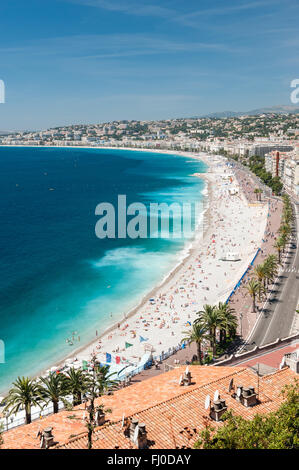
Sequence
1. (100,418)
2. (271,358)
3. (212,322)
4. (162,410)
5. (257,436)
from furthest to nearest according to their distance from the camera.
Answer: (212,322)
(271,358)
(162,410)
(100,418)
(257,436)

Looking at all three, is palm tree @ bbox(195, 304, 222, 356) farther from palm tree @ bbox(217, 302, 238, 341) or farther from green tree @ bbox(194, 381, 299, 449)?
green tree @ bbox(194, 381, 299, 449)

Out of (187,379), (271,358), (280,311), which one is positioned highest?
(187,379)

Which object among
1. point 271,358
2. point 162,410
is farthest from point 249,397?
point 271,358

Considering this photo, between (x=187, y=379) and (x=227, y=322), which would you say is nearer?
(x=187, y=379)

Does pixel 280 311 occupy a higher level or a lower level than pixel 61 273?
higher

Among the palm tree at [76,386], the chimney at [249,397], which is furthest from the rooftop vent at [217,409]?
the palm tree at [76,386]

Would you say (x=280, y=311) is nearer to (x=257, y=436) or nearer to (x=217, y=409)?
(x=217, y=409)

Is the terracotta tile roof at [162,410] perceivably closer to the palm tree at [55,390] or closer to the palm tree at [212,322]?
the palm tree at [55,390]

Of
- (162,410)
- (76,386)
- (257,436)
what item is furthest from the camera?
(76,386)
